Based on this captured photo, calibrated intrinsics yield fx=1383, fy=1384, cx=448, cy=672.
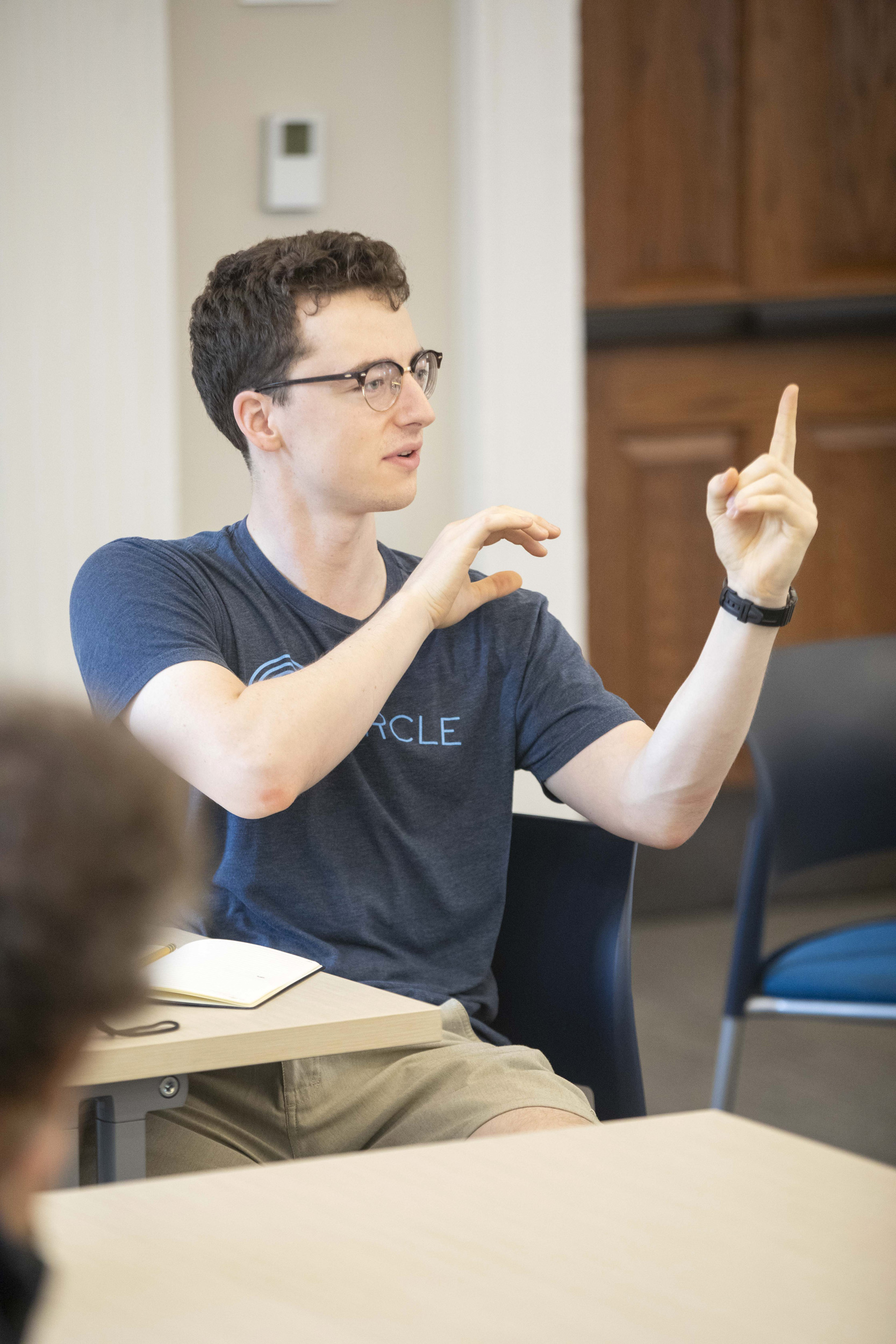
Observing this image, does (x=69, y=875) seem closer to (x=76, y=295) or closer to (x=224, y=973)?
(x=224, y=973)

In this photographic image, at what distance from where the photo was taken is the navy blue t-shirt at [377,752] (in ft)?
4.57

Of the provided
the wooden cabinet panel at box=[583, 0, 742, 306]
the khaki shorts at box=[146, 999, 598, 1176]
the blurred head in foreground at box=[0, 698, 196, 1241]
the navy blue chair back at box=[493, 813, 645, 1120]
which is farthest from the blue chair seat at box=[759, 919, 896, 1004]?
the wooden cabinet panel at box=[583, 0, 742, 306]

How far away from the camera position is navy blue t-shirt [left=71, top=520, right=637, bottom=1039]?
1394mm

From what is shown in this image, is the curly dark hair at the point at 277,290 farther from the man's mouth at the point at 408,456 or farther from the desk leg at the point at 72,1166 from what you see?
the desk leg at the point at 72,1166

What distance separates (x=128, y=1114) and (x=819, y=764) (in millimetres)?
1333

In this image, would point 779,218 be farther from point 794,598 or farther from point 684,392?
point 794,598

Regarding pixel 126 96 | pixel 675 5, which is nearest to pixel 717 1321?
pixel 126 96

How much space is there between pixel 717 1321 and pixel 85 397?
273 cm

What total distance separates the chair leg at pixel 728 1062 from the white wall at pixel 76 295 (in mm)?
1677

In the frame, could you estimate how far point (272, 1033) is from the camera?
103 centimetres

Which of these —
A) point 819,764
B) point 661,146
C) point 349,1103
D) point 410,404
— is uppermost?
point 661,146

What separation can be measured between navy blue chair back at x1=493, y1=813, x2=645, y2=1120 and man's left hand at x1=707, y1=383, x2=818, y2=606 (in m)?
0.33

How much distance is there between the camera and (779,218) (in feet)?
11.7

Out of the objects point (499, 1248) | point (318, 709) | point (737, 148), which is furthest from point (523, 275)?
point (499, 1248)
